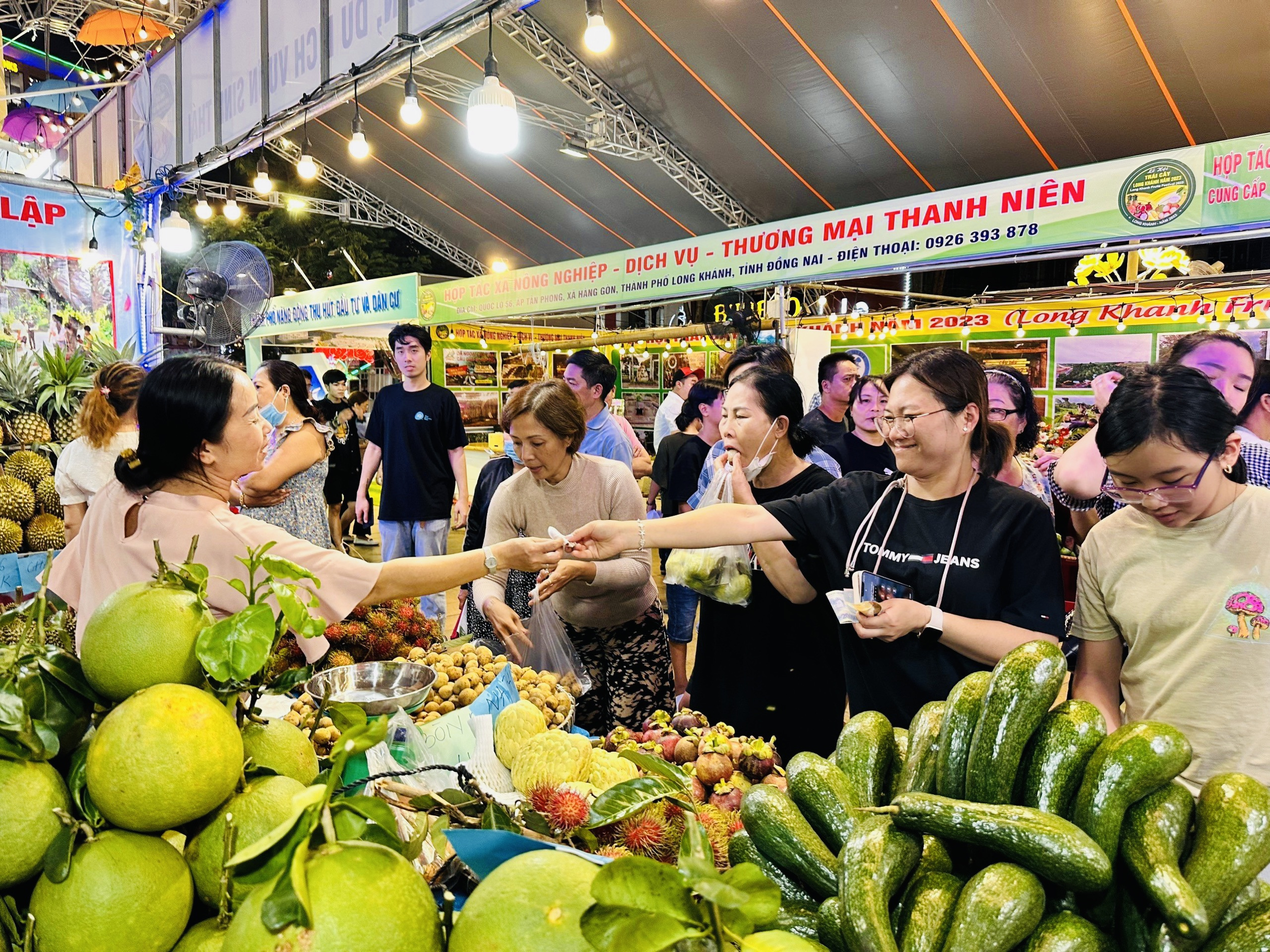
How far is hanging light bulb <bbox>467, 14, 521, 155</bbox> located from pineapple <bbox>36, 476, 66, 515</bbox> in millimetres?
2838

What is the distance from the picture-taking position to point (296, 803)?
0.57 metres

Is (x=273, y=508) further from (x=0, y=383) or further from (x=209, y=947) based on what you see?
(x=209, y=947)

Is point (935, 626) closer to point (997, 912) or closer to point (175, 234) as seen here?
point (997, 912)

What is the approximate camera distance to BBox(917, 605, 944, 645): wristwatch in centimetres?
168

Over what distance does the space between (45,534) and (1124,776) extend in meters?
4.45

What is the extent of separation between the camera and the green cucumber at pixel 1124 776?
0.76 metres

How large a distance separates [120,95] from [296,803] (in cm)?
939

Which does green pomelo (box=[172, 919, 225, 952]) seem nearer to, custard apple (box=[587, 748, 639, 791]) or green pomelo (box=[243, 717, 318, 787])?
green pomelo (box=[243, 717, 318, 787])

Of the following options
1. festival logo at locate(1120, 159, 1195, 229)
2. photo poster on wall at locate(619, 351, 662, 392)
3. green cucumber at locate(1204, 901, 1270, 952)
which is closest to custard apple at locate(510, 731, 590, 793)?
green cucumber at locate(1204, 901, 1270, 952)

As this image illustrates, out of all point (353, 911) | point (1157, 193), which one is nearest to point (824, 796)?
point (353, 911)

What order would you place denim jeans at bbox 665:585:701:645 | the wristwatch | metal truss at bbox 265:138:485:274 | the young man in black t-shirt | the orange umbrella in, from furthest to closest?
metal truss at bbox 265:138:485:274, the orange umbrella, the young man in black t-shirt, denim jeans at bbox 665:585:701:645, the wristwatch

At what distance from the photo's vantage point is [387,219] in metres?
16.7

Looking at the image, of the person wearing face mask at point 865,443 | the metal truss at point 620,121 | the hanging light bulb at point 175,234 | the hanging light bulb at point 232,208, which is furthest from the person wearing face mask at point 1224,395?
the hanging light bulb at point 232,208

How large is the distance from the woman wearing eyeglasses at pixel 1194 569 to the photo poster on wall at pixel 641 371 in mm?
10196
